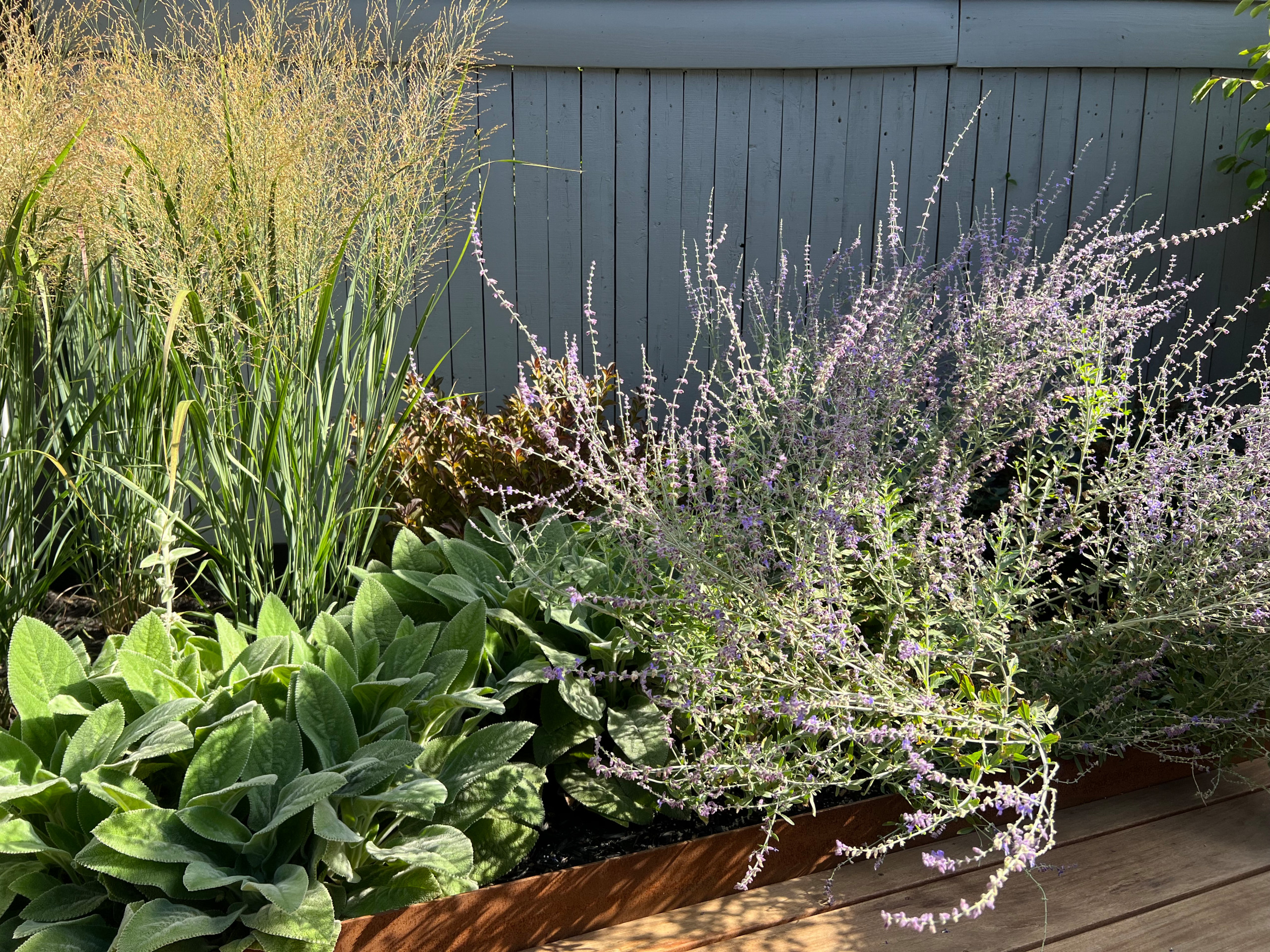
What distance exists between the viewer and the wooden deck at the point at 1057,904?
1455 mm

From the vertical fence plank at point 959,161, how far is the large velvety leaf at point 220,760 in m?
2.88

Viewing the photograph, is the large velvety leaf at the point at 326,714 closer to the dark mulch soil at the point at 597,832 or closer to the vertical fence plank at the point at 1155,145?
the dark mulch soil at the point at 597,832

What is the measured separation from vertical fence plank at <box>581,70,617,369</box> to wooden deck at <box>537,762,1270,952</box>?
206cm

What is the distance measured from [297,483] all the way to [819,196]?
2.34m

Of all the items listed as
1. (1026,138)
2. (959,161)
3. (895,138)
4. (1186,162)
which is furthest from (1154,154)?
(895,138)

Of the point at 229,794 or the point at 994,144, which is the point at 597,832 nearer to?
the point at 229,794

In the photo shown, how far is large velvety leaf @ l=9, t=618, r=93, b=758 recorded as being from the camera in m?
1.40

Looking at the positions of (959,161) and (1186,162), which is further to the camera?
(1186,162)

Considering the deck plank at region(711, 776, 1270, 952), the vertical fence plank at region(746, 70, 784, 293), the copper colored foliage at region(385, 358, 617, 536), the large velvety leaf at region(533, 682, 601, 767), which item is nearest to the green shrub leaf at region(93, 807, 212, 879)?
the large velvety leaf at region(533, 682, 601, 767)

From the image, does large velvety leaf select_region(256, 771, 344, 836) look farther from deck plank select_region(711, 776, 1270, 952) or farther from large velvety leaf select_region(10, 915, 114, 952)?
deck plank select_region(711, 776, 1270, 952)

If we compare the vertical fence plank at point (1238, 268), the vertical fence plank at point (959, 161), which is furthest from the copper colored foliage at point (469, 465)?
the vertical fence plank at point (1238, 268)

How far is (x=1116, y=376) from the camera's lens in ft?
6.32

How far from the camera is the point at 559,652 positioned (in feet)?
5.25

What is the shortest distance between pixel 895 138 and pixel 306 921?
10.2 ft
